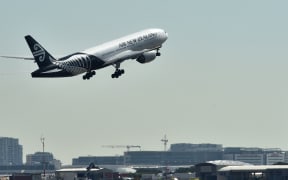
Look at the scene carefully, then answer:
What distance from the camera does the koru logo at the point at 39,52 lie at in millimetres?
188125

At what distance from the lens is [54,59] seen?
187625 millimetres

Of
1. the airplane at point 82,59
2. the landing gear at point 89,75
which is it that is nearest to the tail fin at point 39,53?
the airplane at point 82,59

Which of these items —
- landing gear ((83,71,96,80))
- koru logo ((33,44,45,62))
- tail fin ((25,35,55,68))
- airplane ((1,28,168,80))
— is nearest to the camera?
airplane ((1,28,168,80))

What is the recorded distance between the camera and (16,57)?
18388cm

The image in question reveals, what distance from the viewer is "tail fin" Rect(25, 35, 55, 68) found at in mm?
187000

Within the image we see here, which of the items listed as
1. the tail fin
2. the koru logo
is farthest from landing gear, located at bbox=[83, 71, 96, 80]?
the koru logo

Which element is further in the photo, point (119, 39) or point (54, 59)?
point (119, 39)

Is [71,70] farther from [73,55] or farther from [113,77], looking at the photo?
[113,77]

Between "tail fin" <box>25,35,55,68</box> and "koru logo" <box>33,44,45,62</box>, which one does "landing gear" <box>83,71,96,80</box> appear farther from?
"koru logo" <box>33,44,45,62</box>

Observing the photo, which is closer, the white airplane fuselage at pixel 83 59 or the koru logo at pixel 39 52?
the white airplane fuselage at pixel 83 59

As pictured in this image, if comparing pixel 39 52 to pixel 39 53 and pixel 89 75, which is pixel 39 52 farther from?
pixel 89 75

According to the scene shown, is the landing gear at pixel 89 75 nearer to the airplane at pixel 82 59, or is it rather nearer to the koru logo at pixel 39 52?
the airplane at pixel 82 59

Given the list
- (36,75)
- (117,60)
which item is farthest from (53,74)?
(117,60)

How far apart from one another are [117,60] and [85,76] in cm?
671
